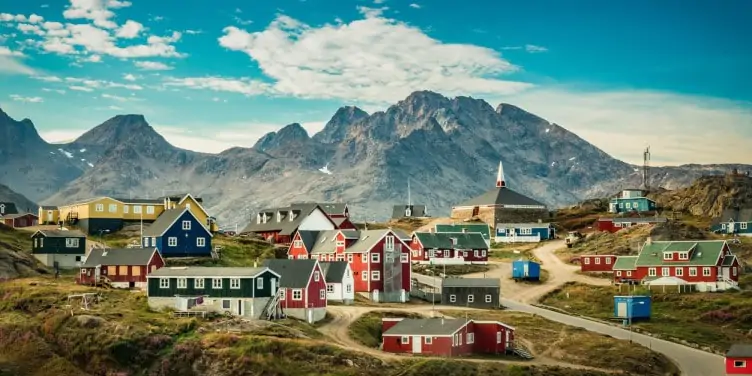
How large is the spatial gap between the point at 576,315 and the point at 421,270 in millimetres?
29083

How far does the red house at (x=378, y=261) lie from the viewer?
351ft

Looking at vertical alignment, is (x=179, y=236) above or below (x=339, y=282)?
above

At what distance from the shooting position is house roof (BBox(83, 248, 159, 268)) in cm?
9612

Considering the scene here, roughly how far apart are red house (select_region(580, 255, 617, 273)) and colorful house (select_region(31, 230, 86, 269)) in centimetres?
5895

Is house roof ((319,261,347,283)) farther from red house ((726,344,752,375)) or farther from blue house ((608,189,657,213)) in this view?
blue house ((608,189,657,213))

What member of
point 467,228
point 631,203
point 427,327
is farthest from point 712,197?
point 427,327

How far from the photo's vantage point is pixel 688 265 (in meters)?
117

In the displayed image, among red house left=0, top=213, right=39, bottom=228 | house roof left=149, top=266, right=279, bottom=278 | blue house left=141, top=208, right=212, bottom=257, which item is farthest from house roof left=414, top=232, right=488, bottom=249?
house roof left=149, top=266, right=279, bottom=278

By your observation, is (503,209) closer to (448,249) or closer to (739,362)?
(448,249)

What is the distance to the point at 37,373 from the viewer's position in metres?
76.9

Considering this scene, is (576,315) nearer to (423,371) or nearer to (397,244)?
(397,244)

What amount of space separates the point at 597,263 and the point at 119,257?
59.1 metres

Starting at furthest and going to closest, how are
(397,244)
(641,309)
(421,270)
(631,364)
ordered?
(421,270) → (397,244) → (641,309) → (631,364)

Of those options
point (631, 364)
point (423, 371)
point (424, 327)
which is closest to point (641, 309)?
point (631, 364)
